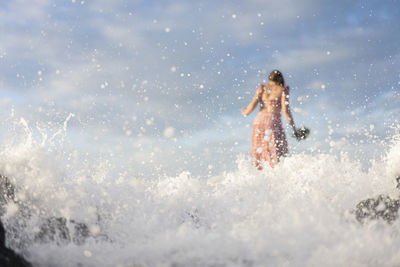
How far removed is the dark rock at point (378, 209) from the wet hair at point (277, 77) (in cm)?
283

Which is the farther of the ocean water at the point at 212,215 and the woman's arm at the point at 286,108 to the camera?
the woman's arm at the point at 286,108

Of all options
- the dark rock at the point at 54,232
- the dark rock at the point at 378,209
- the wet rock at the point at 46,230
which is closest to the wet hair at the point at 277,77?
the dark rock at the point at 378,209

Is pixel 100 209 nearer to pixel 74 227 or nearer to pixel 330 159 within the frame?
pixel 74 227

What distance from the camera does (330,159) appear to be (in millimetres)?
8672

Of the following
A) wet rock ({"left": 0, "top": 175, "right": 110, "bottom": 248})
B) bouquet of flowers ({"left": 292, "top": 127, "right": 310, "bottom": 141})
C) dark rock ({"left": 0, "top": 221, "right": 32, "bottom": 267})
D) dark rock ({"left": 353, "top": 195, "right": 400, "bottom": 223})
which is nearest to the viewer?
dark rock ({"left": 0, "top": 221, "right": 32, "bottom": 267})

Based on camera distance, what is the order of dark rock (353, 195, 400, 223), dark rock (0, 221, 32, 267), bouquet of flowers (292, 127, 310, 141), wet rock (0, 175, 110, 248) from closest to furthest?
dark rock (0, 221, 32, 267)
wet rock (0, 175, 110, 248)
dark rock (353, 195, 400, 223)
bouquet of flowers (292, 127, 310, 141)

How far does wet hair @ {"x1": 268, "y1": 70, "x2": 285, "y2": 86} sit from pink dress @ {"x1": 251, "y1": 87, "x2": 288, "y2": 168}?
0.34 metres

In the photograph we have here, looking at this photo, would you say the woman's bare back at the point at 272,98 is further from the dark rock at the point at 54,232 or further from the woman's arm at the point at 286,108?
the dark rock at the point at 54,232

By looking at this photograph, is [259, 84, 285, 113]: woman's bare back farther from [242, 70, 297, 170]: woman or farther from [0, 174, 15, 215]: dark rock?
[0, 174, 15, 215]: dark rock

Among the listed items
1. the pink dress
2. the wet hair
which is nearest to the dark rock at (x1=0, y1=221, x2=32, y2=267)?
the pink dress

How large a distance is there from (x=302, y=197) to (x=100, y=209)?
3.65 metres

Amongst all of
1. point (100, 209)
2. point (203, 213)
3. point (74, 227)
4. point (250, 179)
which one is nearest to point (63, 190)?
point (100, 209)

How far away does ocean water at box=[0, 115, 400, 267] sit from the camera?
4859 mm

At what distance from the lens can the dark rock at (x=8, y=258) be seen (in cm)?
396
